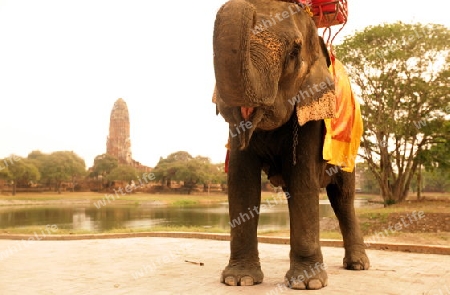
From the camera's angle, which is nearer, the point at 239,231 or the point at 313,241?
the point at 313,241

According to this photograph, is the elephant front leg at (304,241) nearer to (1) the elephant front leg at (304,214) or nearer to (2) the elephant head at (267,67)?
(1) the elephant front leg at (304,214)

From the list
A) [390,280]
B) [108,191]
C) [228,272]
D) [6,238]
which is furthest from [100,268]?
[108,191]

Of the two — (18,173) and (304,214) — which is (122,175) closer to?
(18,173)

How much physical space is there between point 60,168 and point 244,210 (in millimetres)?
54108

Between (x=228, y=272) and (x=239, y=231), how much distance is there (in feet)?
1.46

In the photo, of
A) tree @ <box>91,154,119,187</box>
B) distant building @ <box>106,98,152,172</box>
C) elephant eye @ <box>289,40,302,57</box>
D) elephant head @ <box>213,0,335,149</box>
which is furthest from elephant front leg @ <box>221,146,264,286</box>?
distant building @ <box>106,98,152,172</box>

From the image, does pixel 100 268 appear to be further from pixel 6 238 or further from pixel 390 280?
pixel 6 238

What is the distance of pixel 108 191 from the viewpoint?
6162 centimetres

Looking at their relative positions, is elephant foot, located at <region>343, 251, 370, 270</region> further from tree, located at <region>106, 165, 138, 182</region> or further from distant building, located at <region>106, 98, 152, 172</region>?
distant building, located at <region>106, 98, 152, 172</region>

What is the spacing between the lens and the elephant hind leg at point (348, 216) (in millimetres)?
6236

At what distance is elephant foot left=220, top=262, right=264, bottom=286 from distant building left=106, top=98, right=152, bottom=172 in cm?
9024

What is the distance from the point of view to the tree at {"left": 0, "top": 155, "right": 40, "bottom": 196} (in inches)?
1763

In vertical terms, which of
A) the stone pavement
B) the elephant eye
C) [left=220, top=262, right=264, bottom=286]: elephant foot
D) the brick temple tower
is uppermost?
the brick temple tower

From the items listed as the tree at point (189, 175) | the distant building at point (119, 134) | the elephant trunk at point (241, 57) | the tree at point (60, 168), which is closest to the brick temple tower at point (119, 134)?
the distant building at point (119, 134)
